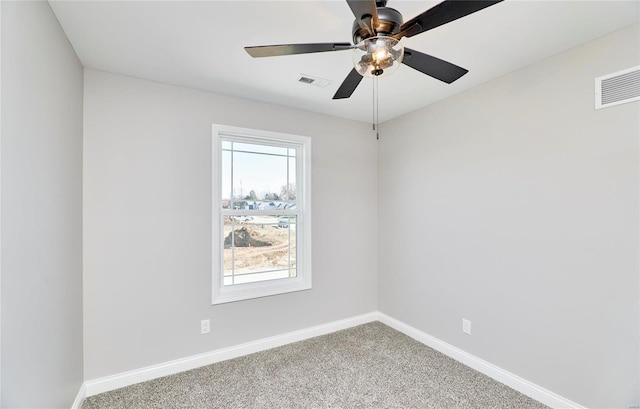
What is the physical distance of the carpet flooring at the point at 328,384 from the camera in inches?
83.7

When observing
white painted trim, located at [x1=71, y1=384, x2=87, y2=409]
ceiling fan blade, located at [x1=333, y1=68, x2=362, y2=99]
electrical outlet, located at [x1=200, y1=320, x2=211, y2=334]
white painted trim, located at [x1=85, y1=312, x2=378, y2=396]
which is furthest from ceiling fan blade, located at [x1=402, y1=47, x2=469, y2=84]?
white painted trim, located at [x1=71, y1=384, x2=87, y2=409]

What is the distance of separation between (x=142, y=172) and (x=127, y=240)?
0.55 meters

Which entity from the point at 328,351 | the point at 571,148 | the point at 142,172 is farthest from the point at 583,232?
the point at 142,172

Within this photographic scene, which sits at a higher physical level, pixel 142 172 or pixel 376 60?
pixel 376 60

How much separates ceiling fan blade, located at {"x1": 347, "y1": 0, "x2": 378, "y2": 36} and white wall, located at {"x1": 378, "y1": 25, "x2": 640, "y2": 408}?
1.66m

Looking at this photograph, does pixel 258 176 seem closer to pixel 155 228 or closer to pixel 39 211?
pixel 155 228

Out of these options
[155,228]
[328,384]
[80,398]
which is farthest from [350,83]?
[80,398]

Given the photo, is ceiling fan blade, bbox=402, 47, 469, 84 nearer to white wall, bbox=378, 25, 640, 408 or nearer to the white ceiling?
the white ceiling

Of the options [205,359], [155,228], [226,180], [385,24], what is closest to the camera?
[385,24]

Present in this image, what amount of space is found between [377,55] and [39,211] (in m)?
1.79

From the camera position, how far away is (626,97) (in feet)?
5.75

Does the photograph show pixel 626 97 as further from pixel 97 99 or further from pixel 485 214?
pixel 97 99

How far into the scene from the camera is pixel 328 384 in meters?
2.35

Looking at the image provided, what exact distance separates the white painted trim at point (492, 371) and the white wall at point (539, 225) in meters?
0.05
